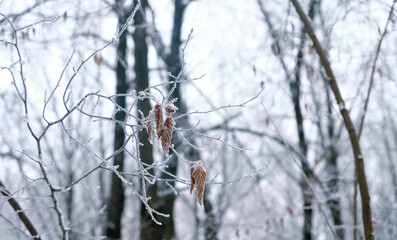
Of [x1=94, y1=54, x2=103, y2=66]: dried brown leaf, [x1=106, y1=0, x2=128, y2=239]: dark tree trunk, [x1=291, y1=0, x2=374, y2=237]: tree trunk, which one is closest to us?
[x1=291, y1=0, x2=374, y2=237]: tree trunk

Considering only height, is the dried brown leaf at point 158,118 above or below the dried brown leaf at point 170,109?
below

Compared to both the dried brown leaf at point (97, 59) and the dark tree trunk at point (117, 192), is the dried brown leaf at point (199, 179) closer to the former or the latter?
the dried brown leaf at point (97, 59)

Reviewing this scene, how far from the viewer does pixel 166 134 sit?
1.95m

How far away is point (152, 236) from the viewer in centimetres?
640

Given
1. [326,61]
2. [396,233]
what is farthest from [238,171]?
[326,61]

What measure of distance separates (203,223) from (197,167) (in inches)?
271

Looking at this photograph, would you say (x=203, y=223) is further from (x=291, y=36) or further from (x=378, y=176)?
(x=378, y=176)

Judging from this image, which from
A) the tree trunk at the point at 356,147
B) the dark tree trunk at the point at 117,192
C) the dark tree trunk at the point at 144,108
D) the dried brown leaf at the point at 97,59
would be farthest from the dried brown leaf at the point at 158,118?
the dark tree trunk at the point at 117,192

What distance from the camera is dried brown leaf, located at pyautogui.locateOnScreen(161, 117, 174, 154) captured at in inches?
75.5

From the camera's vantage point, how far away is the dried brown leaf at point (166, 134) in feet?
6.30

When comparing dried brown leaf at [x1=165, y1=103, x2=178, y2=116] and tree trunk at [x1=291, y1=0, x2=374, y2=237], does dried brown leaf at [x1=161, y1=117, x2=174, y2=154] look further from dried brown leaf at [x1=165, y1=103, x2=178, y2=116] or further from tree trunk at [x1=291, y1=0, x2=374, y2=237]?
tree trunk at [x1=291, y1=0, x2=374, y2=237]

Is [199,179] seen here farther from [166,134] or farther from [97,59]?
[97,59]

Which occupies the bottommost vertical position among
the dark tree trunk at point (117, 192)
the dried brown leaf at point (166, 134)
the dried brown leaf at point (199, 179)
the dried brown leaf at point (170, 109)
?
the dried brown leaf at point (199, 179)

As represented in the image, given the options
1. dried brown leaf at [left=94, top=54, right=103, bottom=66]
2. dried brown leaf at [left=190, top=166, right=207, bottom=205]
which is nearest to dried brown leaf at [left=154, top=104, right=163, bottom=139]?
dried brown leaf at [left=190, top=166, right=207, bottom=205]
